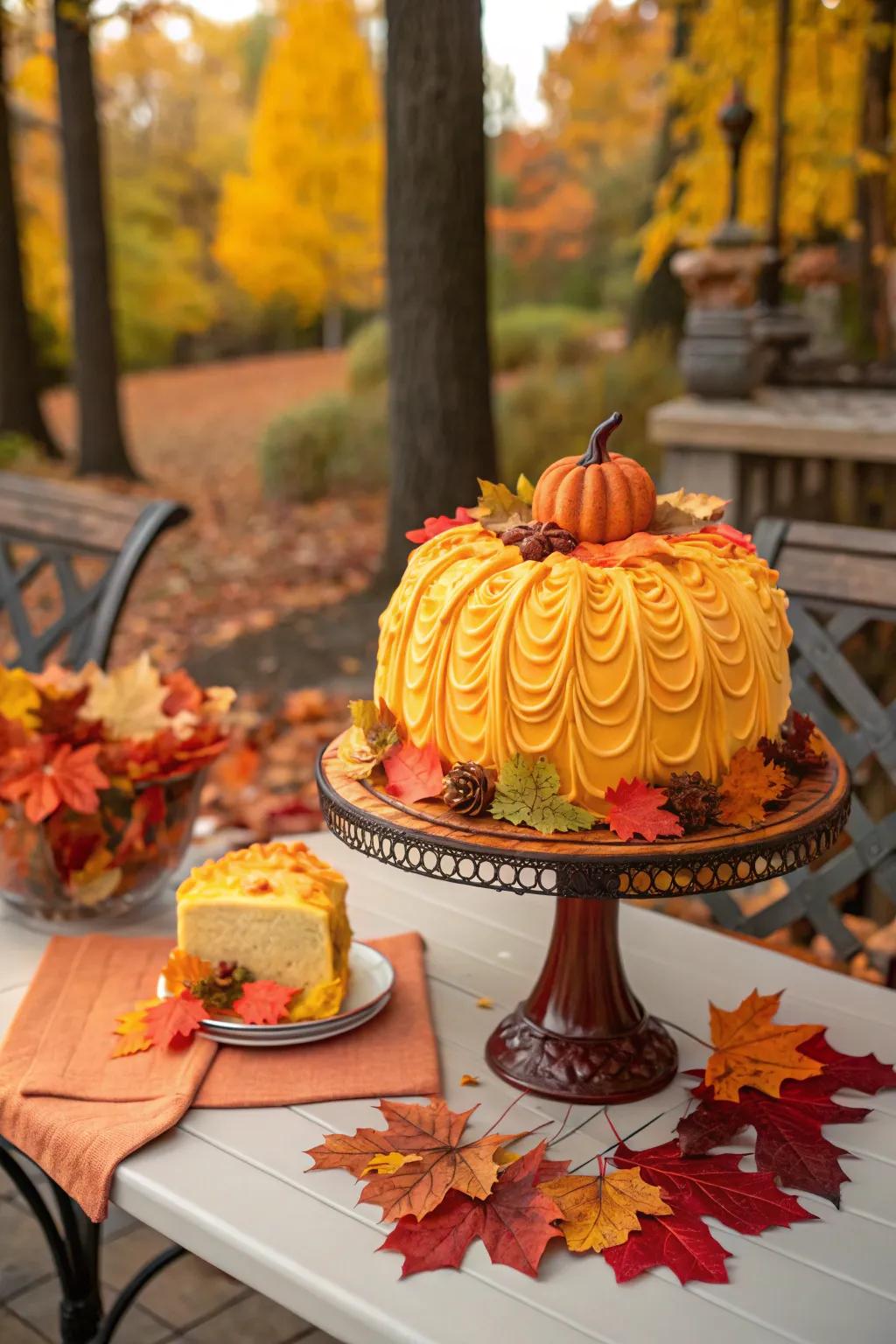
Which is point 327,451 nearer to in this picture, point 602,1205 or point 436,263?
point 436,263

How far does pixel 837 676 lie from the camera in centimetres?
262

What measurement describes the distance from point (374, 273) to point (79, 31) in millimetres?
11836

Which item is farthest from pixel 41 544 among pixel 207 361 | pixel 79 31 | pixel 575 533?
pixel 207 361

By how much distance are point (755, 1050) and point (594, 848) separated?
52 cm

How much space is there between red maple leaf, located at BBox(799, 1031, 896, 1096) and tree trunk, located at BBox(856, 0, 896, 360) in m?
7.34

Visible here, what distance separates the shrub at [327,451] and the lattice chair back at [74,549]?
696 cm

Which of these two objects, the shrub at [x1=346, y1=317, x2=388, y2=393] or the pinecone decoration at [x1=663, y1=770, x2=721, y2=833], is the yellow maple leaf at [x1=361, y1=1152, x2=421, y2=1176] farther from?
the shrub at [x1=346, y1=317, x2=388, y2=393]

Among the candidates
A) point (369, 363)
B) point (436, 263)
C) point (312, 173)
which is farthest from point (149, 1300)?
point (312, 173)

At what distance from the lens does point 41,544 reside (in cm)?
322

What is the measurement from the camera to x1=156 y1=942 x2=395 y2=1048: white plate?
6.07 feet

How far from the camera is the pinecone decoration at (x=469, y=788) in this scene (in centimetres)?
164

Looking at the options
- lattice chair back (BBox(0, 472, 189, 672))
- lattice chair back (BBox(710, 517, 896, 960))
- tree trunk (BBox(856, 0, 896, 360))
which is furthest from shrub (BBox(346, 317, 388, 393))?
lattice chair back (BBox(710, 517, 896, 960))

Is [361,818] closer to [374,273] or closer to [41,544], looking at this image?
[41,544]

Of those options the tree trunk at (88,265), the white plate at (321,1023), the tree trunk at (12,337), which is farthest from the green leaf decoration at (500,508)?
the tree trunk at (12,337)
